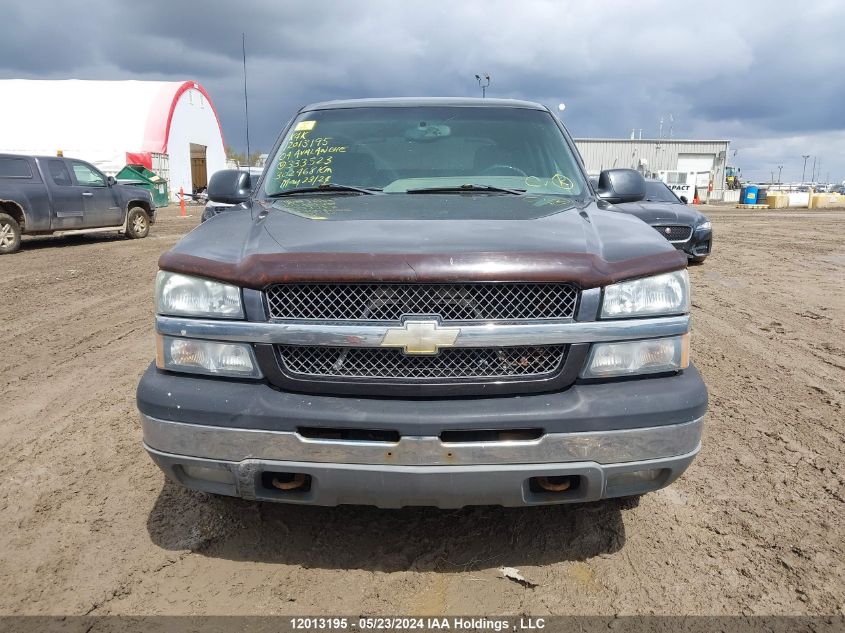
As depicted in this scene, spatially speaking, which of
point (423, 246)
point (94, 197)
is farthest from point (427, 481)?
point (94, 197)

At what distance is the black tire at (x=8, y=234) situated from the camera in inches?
480

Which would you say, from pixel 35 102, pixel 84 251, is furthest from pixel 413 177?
pixel 35 102

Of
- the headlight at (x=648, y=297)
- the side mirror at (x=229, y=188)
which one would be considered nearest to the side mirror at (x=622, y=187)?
the headlight at (x=648, y=297)

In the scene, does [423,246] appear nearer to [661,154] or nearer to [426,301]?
[426,301]

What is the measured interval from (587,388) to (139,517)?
2.06 metres

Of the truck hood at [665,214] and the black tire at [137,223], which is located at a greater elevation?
the truck hood at [665,214]

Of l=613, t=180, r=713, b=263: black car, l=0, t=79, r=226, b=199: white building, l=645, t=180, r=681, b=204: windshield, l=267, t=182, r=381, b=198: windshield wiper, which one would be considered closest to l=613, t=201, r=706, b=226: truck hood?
l=613, t=180, r=713, b=263: black car

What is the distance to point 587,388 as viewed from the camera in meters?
2.22

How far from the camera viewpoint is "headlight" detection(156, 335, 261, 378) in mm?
2238

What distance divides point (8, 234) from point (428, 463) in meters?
13.1

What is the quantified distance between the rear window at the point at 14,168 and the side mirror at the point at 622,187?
42.5 ft

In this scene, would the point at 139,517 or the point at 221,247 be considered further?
the point at 139,517

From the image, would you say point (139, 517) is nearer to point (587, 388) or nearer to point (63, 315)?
point (587, 388)

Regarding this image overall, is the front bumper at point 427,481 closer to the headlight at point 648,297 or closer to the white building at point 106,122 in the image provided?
the headlight at point 648,297
